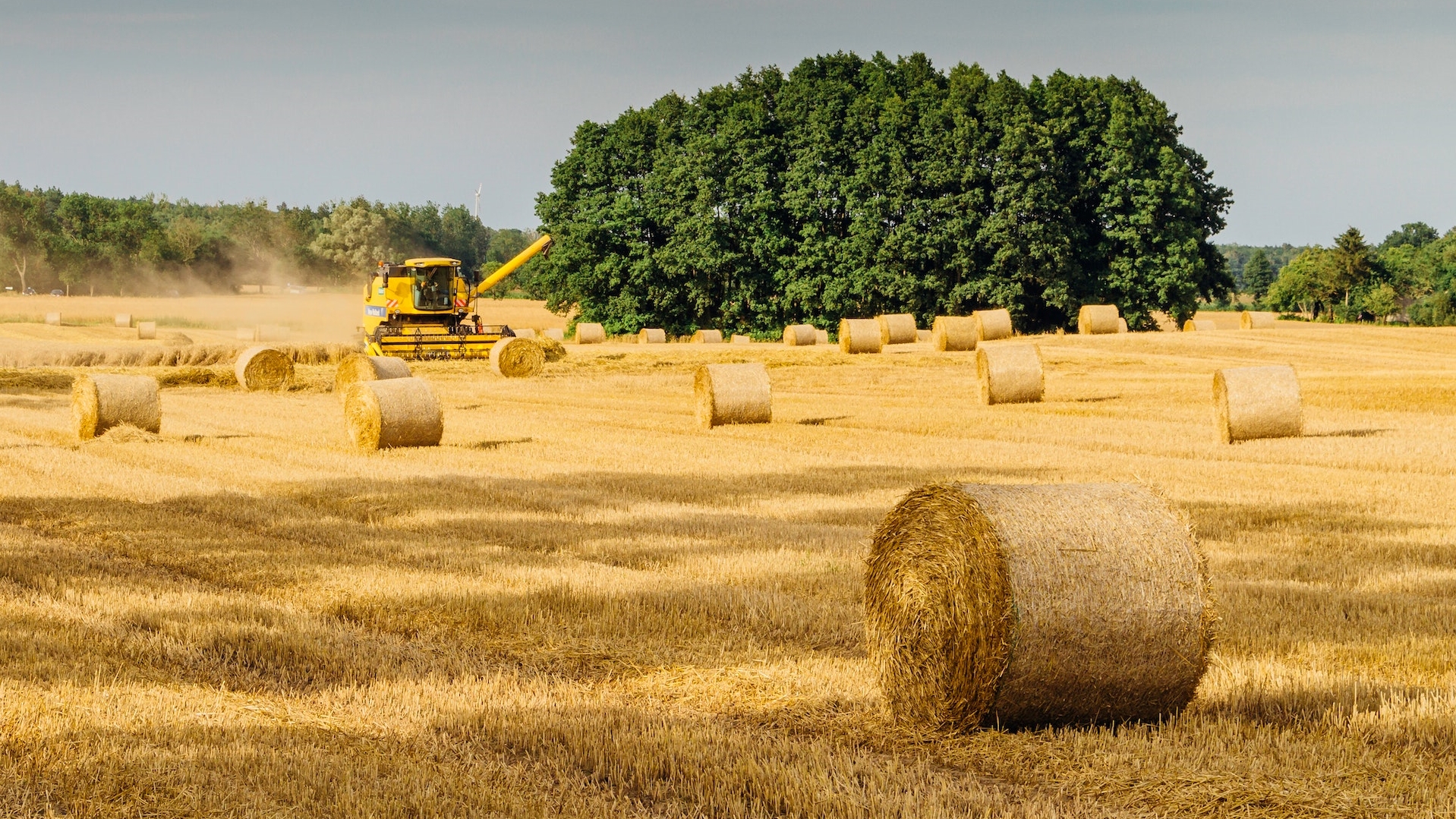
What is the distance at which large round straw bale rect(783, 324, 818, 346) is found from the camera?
4684 cm

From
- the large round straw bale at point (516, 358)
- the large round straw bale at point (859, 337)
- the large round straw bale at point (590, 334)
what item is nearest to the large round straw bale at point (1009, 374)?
the large round straw bale at point (516, 358)

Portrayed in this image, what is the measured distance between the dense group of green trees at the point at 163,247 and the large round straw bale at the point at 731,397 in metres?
80.7

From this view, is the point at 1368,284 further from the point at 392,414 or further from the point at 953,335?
the point at 392,414

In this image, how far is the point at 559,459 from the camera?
Result: 16.9m

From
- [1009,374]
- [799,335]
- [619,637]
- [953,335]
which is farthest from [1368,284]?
[619,637]

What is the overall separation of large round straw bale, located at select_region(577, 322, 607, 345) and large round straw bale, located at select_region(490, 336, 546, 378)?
19.7 meters

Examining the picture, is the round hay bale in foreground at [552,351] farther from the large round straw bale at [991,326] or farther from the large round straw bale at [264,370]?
the large round straw bale at [991,326]

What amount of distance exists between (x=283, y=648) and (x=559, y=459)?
9414 mm

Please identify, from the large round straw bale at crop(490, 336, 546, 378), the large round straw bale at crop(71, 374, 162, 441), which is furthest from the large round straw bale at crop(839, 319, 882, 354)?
the large round straw bale at crop(71, 374, 162, 441)

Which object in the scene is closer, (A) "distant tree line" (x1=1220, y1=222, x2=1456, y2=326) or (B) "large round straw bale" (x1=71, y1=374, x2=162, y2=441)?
(B) "large round straw bale" (x1=71, y1=374, x2=162, y2=441)

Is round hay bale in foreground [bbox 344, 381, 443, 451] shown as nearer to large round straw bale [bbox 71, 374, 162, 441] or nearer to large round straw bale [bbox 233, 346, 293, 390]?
large round straw bale [bbox 71, 374, 162, 441]

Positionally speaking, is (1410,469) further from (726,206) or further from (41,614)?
(726,206)

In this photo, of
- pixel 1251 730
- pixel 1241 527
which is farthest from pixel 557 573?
pixel 1241 527

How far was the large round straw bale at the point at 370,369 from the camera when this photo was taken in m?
24.5
